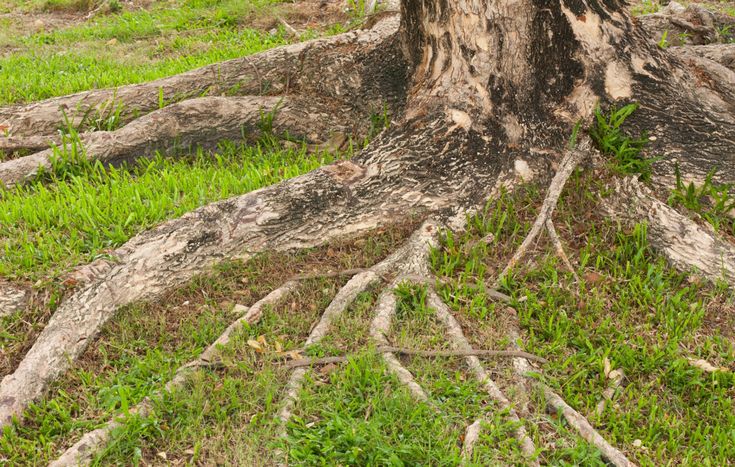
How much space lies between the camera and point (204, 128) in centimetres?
620

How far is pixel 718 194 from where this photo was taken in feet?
15.9

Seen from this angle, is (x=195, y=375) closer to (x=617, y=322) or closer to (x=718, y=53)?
(x=617, y=322)

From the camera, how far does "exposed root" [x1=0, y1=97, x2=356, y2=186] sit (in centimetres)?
587

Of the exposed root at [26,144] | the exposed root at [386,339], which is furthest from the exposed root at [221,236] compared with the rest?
the exposed root at [26,144]

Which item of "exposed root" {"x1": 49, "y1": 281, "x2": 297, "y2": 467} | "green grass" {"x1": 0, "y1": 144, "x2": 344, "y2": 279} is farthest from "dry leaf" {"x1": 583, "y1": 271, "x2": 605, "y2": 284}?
"green grass" {"x1": 0, "y1": 144, "x2": 344, "y2": 279}

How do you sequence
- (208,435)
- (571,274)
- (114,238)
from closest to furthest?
1. (208,435)
2. (571,274)
3. (114,238)

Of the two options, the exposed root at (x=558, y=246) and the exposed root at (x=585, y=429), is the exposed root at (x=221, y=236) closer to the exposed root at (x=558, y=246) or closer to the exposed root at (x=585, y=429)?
the exposed root at (x=558, y=246)

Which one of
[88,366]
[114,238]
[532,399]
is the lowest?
[532,399]

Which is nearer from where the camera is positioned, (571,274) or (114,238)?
(571,274)

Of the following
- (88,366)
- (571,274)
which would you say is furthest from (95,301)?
(571,274)

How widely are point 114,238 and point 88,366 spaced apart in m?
1.00

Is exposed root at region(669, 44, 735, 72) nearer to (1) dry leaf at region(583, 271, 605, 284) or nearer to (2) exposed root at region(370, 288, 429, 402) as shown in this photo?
(1) dry leaf at region(583, 271, 605, 284)

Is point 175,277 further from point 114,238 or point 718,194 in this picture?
point 718,194

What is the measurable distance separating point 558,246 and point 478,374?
1053 millimetres
